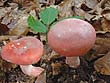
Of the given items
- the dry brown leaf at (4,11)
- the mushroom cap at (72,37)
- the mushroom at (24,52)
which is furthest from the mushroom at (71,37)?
the dry brown leaf at (4,11)

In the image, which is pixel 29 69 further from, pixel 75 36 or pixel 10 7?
pixel 10 7

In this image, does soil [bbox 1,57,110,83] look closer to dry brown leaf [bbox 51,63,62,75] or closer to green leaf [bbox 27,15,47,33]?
dry brown leaf [bbox 51,63,62,75]

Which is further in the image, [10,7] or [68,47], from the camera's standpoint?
[10,7]

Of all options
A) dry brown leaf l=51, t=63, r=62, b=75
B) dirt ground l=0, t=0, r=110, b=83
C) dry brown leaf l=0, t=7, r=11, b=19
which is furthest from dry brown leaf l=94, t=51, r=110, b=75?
dry brown leaf l=0, t=7, r=11, b=19

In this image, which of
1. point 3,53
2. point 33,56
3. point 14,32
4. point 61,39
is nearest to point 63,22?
point 61,39

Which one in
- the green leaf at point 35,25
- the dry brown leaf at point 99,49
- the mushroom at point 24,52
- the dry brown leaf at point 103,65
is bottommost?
the dry brown leaf at point 103,65

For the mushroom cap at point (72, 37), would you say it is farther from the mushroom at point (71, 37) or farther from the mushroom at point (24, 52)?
the mushroom at point (24, 52)

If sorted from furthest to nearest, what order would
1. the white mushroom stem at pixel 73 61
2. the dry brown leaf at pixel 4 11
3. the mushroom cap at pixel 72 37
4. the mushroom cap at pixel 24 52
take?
the dry brown leaf at pixel 4 11 → the white mushroom stem at pixel 73 61 → the mushroom cap at pixel 24 52 → the mushroom cap at pixel 72 37
